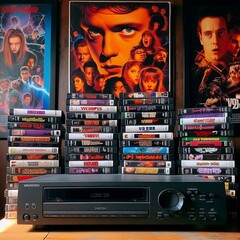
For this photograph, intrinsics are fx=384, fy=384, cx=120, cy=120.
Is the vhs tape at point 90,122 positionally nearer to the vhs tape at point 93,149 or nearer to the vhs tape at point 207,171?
the vhs tape at point 93,149

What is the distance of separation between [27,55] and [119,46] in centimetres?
37

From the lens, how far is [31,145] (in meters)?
1.26

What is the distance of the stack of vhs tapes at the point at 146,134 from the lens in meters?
1.24

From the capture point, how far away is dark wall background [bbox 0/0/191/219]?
4.95 feet

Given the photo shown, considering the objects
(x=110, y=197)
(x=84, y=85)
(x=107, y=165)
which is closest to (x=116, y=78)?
(x=84, y=85)

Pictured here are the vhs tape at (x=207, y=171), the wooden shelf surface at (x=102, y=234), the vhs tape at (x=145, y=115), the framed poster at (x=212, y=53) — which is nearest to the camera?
the wooden shelf surface at (x=102, y=234)

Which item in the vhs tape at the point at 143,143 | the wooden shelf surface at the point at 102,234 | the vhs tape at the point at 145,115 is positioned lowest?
the wooden shelf surface at the point at 102,234

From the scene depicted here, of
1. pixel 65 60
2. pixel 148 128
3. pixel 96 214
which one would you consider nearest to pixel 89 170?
pixel 148 128

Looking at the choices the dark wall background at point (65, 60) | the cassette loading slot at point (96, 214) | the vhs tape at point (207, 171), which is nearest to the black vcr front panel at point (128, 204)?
the cassette loading slot at point (96, 214)

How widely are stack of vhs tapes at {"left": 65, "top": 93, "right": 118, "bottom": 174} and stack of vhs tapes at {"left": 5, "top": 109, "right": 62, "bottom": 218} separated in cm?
4

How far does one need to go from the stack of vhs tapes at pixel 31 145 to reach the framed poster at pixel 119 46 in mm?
263

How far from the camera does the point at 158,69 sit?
4.96ft

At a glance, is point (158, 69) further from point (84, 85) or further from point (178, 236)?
point (178, 236)

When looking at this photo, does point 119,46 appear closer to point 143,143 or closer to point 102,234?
→ point 143,143
